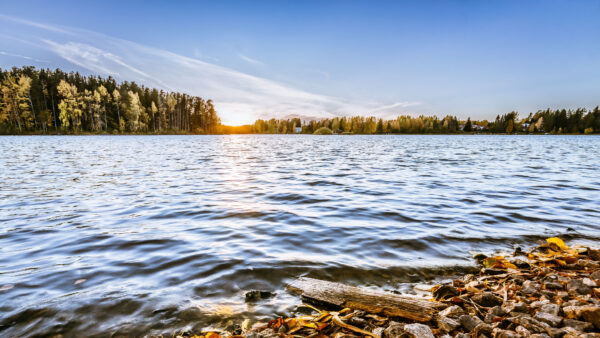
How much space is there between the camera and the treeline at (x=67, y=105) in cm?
9562

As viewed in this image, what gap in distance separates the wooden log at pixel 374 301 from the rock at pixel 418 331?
382 millimetres

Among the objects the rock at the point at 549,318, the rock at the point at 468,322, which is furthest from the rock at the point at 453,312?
the rock at the point at 549,318

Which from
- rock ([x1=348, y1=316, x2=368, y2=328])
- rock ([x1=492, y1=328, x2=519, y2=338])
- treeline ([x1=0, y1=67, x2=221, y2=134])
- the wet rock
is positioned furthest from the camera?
treeline ([x1=0, y1=67, x2=221, y2=134])

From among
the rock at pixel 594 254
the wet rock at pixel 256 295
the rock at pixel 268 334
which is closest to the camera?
the rock at pixel 268 334

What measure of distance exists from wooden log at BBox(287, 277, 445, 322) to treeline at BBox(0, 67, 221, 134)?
125526mm

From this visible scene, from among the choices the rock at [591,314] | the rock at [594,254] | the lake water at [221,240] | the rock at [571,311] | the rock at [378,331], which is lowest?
the lake water at [221,240]

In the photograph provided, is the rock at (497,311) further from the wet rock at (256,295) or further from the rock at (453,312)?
the wet rock at (256,295)

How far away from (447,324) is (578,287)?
8.25 ft

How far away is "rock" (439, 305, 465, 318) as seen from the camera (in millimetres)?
3521

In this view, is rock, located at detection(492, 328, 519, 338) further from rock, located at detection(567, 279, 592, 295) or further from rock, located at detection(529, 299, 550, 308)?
rock, located at detection(567, 279, 592, 295)

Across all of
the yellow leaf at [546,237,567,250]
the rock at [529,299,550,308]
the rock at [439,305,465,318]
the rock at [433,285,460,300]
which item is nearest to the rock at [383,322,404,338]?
the rock at [439,305,465,318]

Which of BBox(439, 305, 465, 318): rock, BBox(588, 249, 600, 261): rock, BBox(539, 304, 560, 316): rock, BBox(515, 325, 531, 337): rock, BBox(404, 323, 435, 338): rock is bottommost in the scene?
BBox(588, 249, 600, 261): rock

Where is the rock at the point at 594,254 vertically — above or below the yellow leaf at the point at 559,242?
above

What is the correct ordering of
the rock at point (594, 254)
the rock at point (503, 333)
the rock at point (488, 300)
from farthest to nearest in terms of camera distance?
the rock at point (594, 254) → the rock at point (488, 300) → the rock at point (503, 333)
